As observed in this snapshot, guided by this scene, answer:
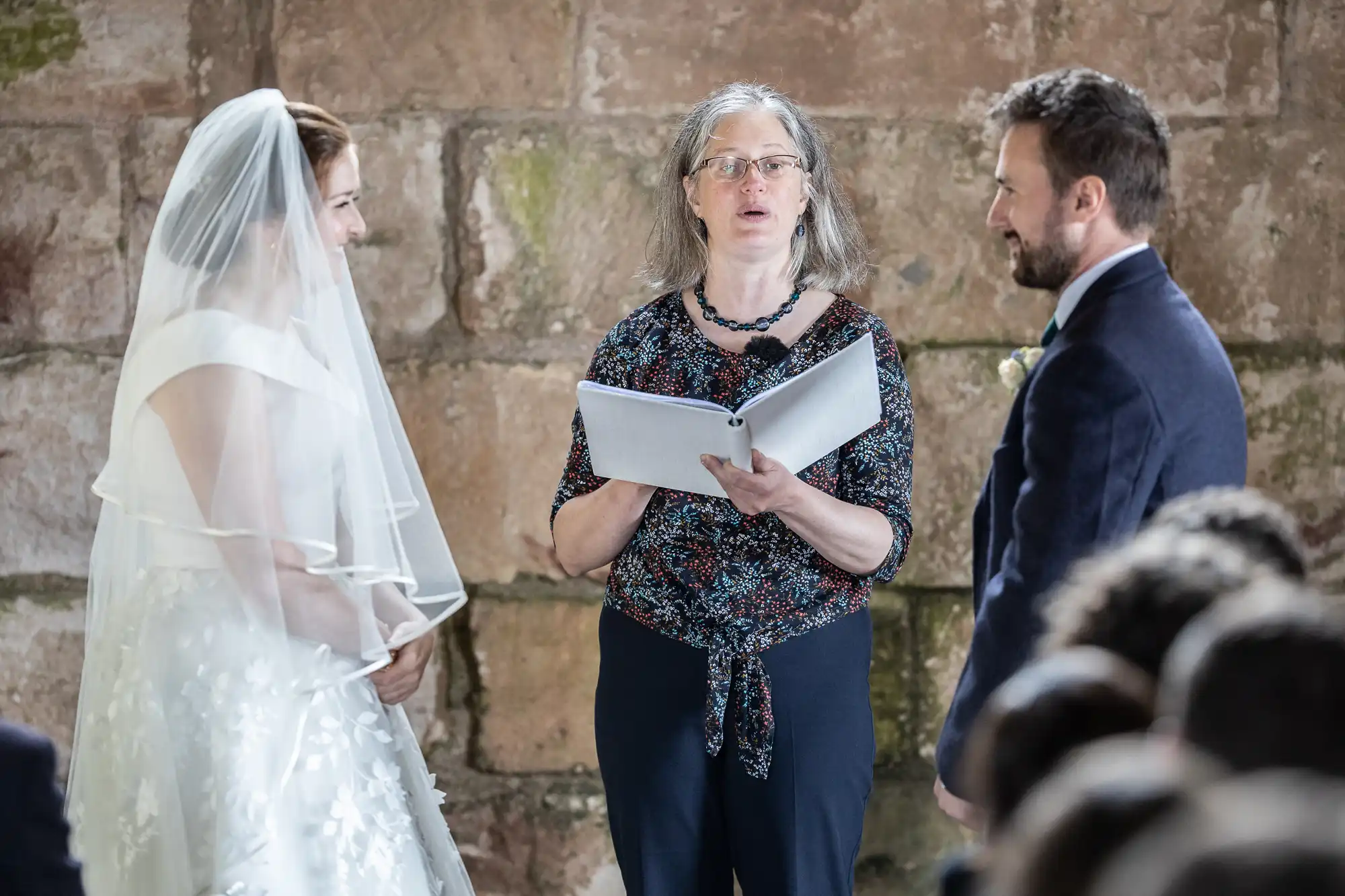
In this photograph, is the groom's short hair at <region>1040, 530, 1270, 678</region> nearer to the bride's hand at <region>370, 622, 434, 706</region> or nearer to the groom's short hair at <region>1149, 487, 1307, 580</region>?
the groom's short hair at <region>1149, 487, 1307, 580</region>

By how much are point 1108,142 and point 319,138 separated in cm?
125

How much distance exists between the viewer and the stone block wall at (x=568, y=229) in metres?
2.88

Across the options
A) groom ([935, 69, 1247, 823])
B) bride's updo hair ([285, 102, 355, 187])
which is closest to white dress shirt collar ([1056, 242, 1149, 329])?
groom ([935, 69, 1247, 823])

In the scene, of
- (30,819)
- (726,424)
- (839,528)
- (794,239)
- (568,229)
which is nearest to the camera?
(30,819)

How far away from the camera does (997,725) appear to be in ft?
1.34

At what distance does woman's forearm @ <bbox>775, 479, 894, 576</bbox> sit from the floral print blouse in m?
0.04

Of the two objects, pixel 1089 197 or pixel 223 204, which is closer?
pixel 1089 197

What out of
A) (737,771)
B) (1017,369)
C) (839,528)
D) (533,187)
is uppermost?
(533,187)

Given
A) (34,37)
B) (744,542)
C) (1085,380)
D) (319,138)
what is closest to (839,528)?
(744,542)

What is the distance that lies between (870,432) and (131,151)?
1.83 meters

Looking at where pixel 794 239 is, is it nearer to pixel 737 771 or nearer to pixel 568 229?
pixel 568 229

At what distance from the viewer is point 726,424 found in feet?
6.40

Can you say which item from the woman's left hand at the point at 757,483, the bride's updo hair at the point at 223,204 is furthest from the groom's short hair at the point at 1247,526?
the bride's updo hair at the point at 223,204

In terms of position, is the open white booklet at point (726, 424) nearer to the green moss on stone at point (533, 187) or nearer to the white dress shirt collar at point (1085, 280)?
the white dress shirt collar at point (1085, 280)
